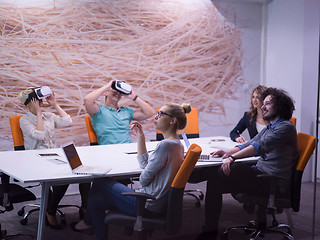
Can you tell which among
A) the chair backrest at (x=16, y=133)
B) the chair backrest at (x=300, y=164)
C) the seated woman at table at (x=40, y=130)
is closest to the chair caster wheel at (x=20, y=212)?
the seated woman at table at (x=40, y=130)

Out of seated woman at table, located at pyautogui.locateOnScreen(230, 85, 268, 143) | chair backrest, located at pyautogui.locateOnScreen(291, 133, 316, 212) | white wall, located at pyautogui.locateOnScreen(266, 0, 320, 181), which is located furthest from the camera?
seated woman at table, located at pyautogui.locateOnScreen(230, 85, 268, 143)

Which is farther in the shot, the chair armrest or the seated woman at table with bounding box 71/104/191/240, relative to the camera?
the chair armrest

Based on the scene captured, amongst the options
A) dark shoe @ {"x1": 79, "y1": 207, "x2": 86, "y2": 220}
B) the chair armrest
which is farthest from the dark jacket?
the chair armrest

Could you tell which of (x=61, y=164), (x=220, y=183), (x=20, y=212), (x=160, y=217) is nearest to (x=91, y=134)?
(x=20, y=212)

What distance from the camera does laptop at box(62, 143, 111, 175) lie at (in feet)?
8.41

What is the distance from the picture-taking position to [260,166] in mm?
2871

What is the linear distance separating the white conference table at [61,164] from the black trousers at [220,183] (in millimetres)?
88

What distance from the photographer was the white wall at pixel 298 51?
181 cm

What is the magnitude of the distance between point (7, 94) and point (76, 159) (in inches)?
82.2

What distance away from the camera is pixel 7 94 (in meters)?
4.41

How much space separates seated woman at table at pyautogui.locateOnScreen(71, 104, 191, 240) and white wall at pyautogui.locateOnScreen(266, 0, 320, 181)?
2.46 ft

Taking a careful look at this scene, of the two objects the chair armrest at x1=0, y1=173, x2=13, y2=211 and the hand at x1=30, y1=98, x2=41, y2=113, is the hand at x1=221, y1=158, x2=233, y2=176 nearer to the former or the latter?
the chair armrest at x1=0, y1=173, x2=13, y2=211

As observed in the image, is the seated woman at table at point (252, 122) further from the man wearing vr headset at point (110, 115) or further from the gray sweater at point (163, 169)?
the gray sweater at point (163, 169)

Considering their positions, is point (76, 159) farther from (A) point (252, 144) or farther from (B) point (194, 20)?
(B) point (194, 20)
